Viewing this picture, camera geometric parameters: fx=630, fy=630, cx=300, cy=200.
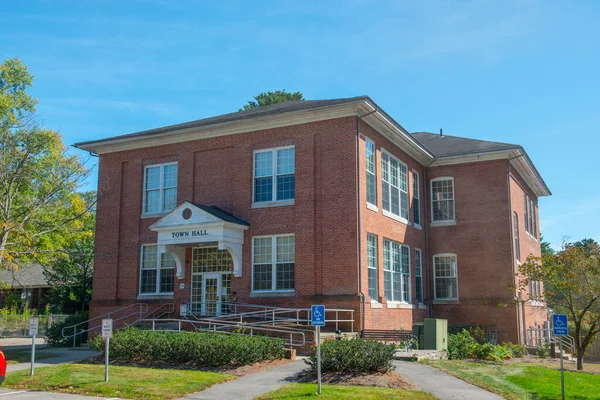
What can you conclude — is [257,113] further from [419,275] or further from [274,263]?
[419,275]

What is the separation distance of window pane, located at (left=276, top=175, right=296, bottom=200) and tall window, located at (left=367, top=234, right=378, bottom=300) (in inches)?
136

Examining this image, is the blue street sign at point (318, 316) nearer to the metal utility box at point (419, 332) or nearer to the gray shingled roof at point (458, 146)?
the metal utility box at point (419, 332)

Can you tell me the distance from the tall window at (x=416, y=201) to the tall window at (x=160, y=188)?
11.4 metres

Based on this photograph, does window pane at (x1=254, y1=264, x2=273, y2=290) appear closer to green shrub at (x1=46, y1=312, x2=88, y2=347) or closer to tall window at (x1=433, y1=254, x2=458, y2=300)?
green shrub at (x1=46, y1=312, x2=88, y2=347)

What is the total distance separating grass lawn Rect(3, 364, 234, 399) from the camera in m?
14.4

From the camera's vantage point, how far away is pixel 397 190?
28078 mm

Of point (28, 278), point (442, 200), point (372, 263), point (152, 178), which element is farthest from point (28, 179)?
point (28, 278)

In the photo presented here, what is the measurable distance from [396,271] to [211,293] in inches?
312

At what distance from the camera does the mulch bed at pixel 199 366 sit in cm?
1677

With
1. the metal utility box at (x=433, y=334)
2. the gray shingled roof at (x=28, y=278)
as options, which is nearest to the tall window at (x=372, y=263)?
the metal utility box at (x=433, y=334)

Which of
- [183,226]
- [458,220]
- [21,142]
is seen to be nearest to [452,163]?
A: [458,220]

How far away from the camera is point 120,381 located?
15.4 m

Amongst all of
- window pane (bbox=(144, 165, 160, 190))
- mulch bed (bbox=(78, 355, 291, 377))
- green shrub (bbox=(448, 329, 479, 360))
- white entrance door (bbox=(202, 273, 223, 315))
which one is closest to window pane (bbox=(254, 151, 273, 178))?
white entrance door (bbox=(202, 273, 223, 315))

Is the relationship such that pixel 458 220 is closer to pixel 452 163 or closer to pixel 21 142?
pixel 452 163
